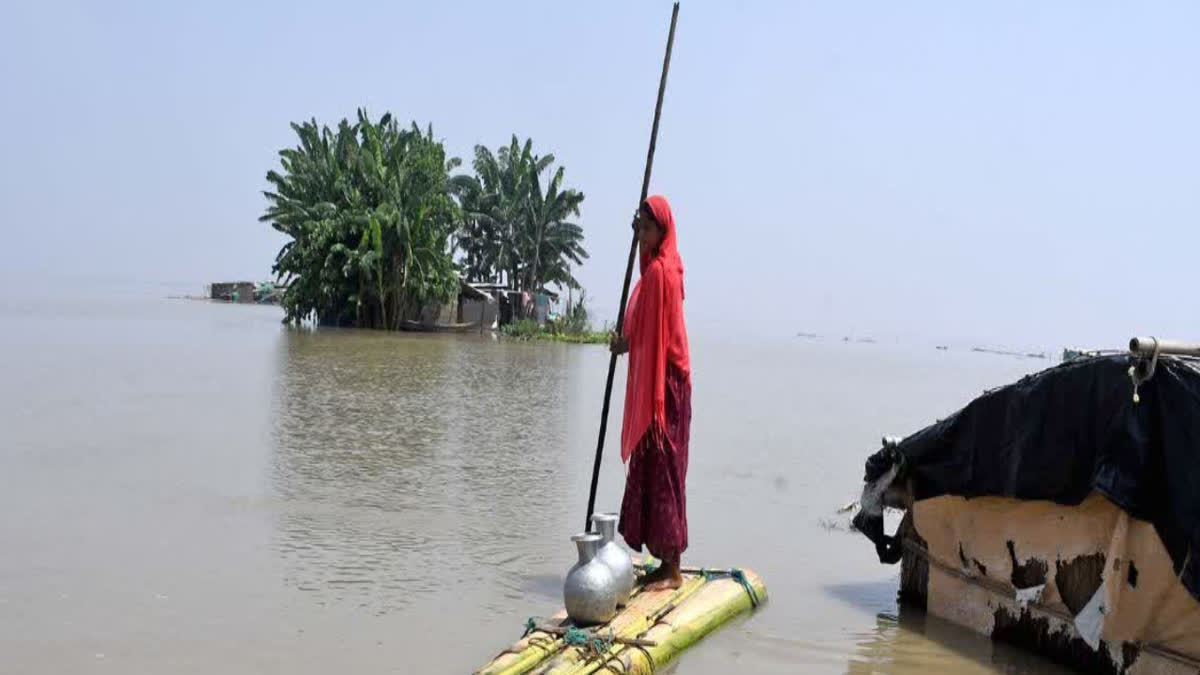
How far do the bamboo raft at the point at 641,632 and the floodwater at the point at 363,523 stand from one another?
0.54 ft

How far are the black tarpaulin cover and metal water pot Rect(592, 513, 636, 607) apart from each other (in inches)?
66.4

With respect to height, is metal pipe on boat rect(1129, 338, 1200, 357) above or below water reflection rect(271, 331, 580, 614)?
above

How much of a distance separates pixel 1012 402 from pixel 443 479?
5.28 meters

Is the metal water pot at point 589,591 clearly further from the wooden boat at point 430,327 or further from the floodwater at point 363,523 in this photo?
the wooden boat at point 430,327

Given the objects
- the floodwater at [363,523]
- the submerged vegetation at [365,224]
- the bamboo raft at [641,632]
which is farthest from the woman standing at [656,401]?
the submerged vegetation at [365,224]

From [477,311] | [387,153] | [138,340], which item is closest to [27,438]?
[138,340]

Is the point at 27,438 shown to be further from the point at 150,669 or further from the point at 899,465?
the point at 899,465

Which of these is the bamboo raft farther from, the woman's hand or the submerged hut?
the woman's hand

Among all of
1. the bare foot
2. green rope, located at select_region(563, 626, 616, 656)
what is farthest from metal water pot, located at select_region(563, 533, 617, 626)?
the bare foot

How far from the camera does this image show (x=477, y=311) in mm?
36844

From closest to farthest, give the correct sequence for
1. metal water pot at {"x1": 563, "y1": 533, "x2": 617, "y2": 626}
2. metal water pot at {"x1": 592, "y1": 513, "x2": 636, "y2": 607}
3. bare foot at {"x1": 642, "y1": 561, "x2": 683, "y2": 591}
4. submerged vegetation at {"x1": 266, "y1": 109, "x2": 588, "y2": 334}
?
metal water pot at {"x1": 563, "y1": 533, "x2": 617, "y2": 626}
metal water pot at {"x1": 592, "y1": 513, "x2": 636, "y2": 607}
bare foot at {"x1": 642, "y1": 561, "x2": 683, "y2": 591}
submerged vegetation at {"x1": 266, "y1": 109, "x2": 588, "y2": 334}

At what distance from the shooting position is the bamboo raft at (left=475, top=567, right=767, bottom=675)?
13.5 feet

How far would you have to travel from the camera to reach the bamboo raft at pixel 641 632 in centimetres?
411

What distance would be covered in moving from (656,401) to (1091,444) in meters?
1.81
